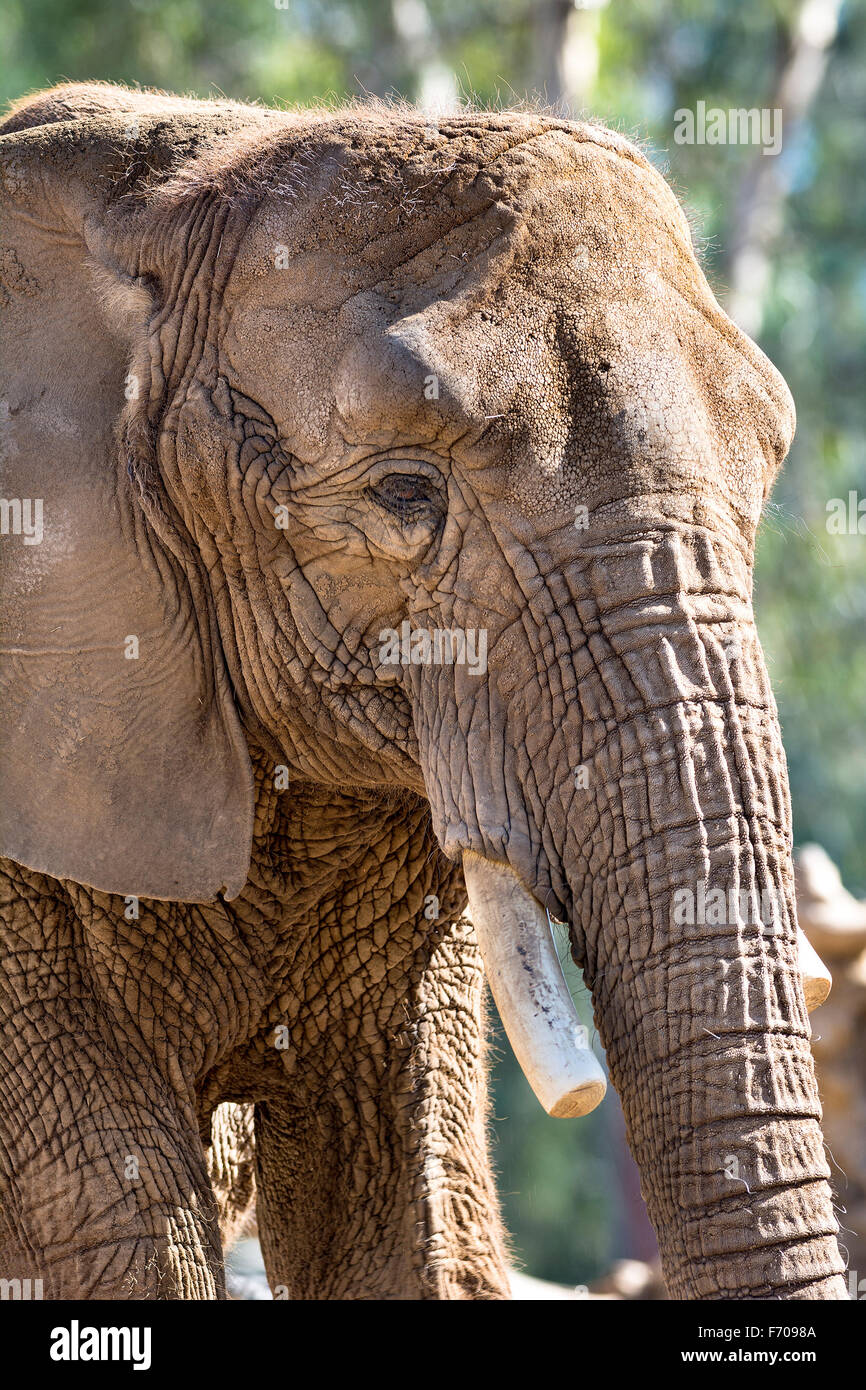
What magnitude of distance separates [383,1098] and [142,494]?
5.10ft

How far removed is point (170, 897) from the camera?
313cm

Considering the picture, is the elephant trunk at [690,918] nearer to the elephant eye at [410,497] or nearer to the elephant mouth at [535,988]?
the elephant mouth at [535,988]

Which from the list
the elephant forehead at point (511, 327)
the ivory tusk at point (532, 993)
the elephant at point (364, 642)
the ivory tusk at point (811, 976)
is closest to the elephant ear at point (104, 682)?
the elephant at point (364, 642)

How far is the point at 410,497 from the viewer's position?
9.55ft

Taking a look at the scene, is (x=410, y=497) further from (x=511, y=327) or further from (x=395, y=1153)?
(x=395, y=1153)

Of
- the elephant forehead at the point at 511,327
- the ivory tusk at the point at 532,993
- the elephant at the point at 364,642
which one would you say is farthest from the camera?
the elephant forehead at the point at 511,327

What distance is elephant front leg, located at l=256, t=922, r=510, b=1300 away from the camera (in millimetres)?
3838

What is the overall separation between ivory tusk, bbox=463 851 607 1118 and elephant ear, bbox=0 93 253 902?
0.56 meters

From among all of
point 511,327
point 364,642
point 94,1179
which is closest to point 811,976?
point 364,642

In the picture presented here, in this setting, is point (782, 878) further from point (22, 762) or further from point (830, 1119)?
point (830, 1119)

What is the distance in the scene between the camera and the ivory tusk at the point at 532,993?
Result: 2574 millimetres

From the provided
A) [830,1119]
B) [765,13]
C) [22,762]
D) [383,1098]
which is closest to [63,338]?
[22,762]

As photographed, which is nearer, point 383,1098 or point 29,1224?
point 29,1224
